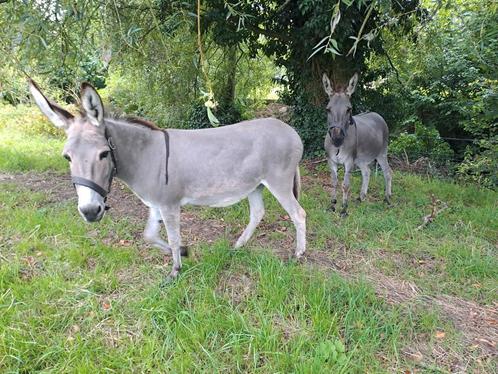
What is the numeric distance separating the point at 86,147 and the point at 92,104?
0.97ft

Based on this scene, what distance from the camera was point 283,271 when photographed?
338 centimetres

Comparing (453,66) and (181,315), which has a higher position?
(453,66)

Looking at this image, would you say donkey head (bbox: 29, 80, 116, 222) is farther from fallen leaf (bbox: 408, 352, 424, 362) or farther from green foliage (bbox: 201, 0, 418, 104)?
green foliage (bbox: 201, 0, 418, 104)

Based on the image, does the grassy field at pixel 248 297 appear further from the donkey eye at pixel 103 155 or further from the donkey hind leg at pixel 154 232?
the donkey eye at pixel 103 155

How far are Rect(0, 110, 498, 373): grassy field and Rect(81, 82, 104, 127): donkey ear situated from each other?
1.42 m

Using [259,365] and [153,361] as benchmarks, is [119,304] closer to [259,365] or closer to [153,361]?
[153,361]

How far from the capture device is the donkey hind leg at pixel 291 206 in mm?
3662

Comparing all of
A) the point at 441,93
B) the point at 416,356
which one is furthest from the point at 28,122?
the point at 416,356

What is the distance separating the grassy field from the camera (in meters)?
2.54

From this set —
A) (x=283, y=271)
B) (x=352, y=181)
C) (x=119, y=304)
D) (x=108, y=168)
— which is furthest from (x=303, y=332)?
(x=352, y=181)

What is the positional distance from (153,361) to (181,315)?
1.36ft

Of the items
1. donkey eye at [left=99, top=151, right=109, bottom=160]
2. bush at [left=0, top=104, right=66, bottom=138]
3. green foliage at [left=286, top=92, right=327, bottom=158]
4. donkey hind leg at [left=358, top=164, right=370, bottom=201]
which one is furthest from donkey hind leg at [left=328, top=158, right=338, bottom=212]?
bush at [left=0, top=104, right=66, bottom=138]

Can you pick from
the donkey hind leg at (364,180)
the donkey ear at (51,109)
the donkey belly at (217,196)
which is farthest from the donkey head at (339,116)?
the donkey ear at (51,109)

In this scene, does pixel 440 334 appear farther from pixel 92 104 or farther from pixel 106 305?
pixel 92 104
